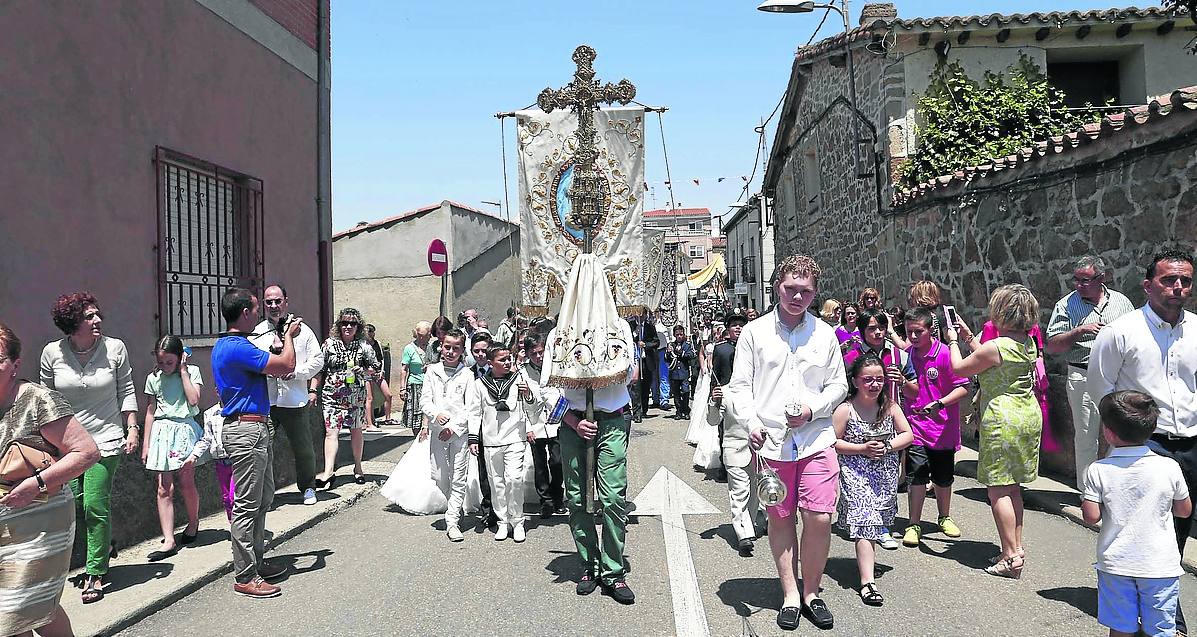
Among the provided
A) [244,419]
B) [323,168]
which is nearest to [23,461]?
[244,419]

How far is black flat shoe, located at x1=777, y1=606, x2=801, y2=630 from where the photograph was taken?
15.5 ft

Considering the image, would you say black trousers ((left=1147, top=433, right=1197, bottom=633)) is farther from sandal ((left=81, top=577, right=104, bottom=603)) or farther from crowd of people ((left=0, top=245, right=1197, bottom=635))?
sandal ((left=81, top=577, right=104, bottom=603))

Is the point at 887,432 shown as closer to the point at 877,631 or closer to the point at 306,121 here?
the point at 877,631

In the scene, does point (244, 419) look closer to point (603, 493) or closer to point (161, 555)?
point (161, 555)

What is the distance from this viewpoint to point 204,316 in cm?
855

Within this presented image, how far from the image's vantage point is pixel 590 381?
219 inches

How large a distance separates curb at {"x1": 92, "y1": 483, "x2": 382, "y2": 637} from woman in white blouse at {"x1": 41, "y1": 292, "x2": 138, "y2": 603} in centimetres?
40

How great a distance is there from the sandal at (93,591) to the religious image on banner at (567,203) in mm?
4084

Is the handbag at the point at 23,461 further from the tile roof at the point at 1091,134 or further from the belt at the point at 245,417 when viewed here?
the tile roof at the point at 1091,134

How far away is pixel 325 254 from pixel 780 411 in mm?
7967

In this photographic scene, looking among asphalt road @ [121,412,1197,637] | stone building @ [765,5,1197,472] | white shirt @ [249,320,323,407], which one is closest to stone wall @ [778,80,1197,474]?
stone building @ [765,5,1197,472]

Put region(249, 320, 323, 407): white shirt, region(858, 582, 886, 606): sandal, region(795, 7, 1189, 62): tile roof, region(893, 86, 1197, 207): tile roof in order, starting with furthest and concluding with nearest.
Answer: region(795, 7, 1189, 62): tile roof → region(249, 320, 323, 407): white shirt → region(893, 86, 1197, 207): tile roof → region(858, 582, 886, 606): sandal

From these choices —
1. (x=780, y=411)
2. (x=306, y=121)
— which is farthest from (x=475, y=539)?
(x=306, y=121)

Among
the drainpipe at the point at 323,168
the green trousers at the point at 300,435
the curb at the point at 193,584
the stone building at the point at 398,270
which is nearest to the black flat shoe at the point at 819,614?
the curb at the point at 193,584
